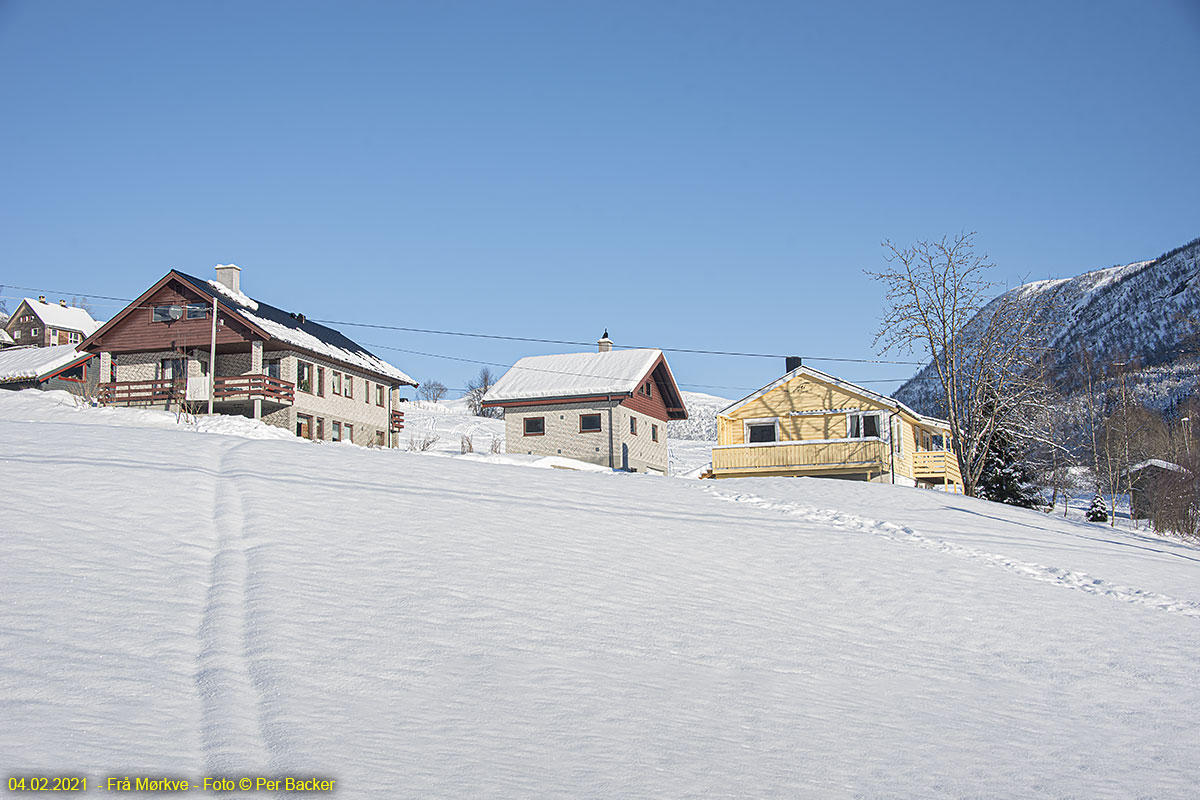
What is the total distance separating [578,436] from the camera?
42750 millimetres

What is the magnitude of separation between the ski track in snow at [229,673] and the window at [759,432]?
28.7 m

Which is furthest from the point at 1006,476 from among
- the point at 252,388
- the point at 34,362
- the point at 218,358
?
the point at 34,362

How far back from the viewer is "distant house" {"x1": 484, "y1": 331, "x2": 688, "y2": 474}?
42.4m

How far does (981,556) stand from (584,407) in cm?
2720

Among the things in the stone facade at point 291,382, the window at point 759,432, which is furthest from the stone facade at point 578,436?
the stone facade at point 291,382

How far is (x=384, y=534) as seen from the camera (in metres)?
12.7

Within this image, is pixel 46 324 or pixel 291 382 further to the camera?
pixel 46 324

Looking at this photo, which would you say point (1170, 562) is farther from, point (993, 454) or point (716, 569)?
point (993, 454)

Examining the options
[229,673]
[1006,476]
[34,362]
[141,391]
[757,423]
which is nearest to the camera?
[229,673]

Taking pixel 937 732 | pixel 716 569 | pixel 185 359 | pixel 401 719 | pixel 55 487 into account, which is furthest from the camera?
pixel 185 359

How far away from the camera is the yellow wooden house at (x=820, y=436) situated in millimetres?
34250

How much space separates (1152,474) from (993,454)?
293 inches

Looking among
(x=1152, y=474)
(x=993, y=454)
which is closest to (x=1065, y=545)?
(x=993, y=454)

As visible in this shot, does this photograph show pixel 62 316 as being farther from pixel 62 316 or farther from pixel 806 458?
pixel 806 458
